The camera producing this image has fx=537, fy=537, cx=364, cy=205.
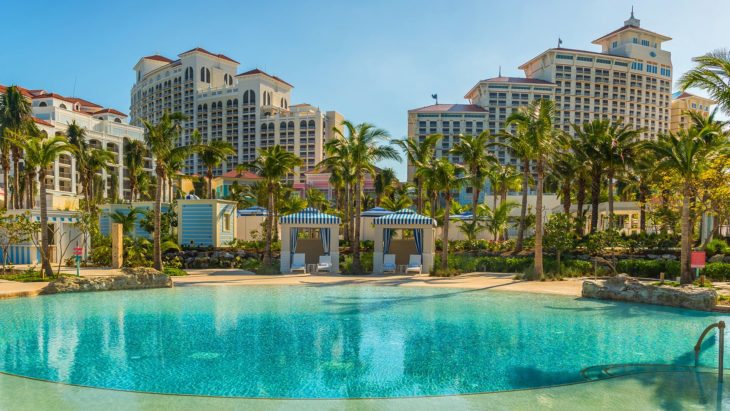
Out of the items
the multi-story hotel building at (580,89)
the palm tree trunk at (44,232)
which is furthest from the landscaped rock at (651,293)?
the multi-story hotel building at (580,89)

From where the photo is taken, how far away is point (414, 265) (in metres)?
23.4

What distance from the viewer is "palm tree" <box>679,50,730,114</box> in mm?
14336

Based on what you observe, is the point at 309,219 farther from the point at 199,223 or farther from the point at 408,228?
→ the point at 199,223

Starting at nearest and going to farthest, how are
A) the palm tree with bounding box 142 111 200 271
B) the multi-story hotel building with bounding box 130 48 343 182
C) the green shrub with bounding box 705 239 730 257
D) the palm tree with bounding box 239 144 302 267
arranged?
1. the palm tree with bounding box 142 111 200 271
2. the green shrub with bounding box 705 239 730 257
3. the palm tree with bounding box 239 144 302 267
4. the multi-story hotel building with bounding box 130 48 343 182

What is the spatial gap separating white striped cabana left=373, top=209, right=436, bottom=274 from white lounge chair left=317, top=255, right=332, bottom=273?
1.99 metres

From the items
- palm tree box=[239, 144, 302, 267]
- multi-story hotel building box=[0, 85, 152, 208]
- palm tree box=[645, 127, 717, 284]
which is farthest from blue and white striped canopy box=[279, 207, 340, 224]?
multi-story hotel building box=[0, 85, 152, 208]

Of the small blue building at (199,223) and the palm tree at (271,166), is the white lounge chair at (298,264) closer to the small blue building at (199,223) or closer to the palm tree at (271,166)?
the palm tree at (271,166)

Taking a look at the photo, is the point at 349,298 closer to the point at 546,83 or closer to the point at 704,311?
the point at 704,311

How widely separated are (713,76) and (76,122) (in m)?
79.9

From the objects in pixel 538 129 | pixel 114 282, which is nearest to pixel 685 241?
pixel 538 129

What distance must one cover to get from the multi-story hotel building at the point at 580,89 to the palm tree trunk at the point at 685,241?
80.2 metres

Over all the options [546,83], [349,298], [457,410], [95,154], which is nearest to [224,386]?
[457,410]

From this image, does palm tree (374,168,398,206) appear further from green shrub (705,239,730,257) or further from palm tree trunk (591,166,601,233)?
green shrub (705,239,730,257)

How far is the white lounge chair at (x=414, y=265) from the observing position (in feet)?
75.7
